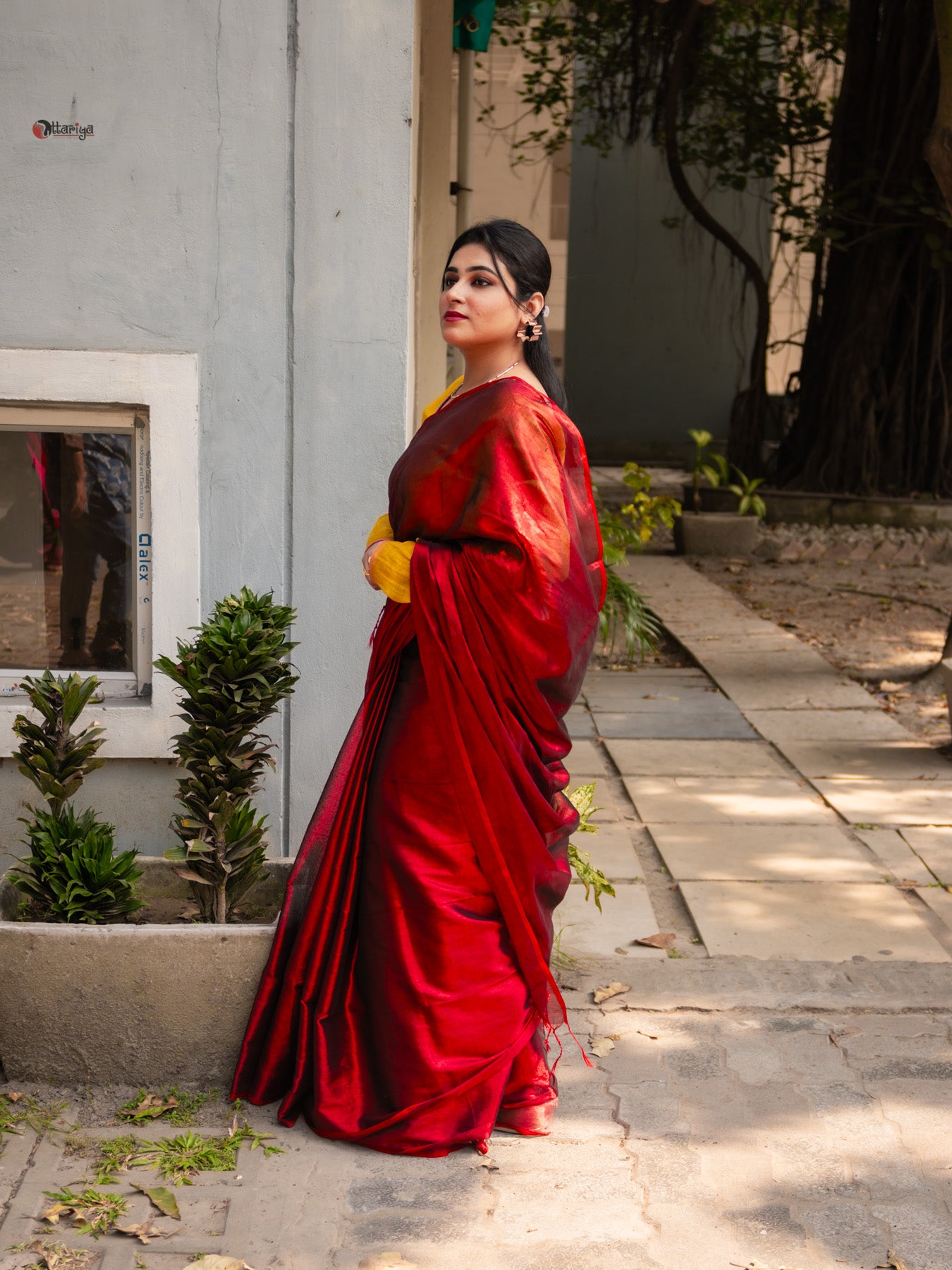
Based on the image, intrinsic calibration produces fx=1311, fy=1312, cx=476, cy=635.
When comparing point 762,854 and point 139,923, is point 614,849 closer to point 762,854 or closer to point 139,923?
point 762,854

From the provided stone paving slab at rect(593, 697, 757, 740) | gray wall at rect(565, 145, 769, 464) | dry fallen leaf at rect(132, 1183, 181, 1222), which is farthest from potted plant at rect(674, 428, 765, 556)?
dry fallen leaf at rect(132, 1183, 181, 1222)

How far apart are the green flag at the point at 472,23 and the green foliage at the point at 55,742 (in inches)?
161

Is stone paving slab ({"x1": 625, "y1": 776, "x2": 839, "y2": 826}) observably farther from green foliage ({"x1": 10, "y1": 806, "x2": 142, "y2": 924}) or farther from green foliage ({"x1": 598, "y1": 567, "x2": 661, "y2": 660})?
green foliage ({"x1": 10, "y1": 806, "x2": 142, "y2": 924})

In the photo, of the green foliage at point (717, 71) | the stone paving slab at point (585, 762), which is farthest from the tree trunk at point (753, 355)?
the stone paving slab at point (585, 762)

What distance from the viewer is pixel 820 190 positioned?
42.9 feet

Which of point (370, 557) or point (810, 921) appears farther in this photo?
point (810, 921)

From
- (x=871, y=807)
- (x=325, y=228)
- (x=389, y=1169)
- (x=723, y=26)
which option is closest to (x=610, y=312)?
(x=723, y=26)

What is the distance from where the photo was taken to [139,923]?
3.00m

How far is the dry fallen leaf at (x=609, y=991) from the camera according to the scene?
3393 millimetres

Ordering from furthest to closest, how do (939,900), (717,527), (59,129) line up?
(717,527), (939,900), (59,129)

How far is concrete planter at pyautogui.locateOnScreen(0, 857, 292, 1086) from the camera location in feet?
8.98

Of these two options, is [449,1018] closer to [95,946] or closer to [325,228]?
[95,946]

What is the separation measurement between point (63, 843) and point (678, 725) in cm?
383

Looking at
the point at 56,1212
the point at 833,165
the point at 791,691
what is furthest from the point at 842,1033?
the point at 833,165
